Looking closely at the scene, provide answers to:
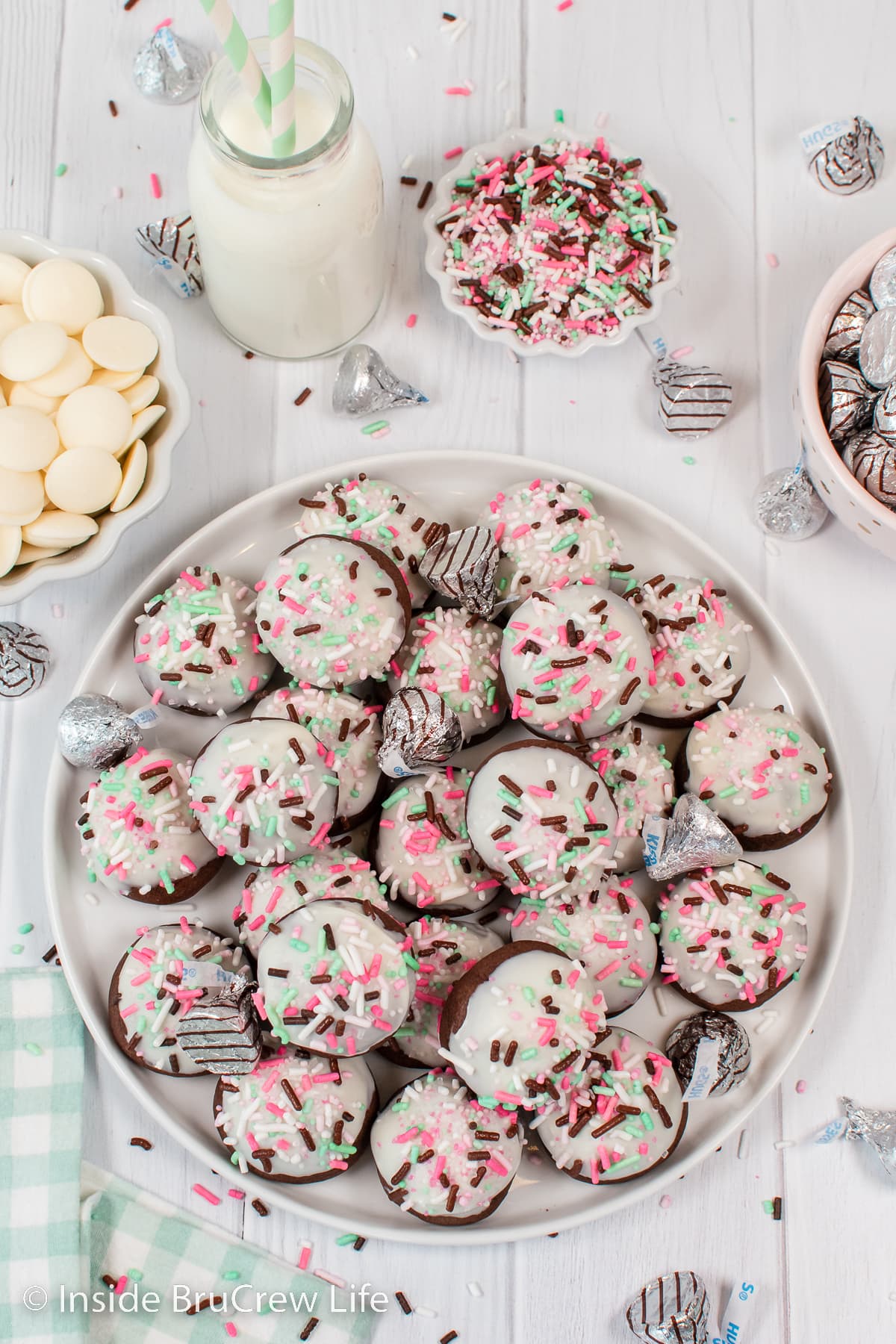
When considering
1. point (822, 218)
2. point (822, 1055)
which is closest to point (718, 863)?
point (822, 1055)

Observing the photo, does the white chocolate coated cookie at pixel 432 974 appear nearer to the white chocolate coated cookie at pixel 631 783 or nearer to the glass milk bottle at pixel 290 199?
the white chocolate coated cookie at pixel 631 783

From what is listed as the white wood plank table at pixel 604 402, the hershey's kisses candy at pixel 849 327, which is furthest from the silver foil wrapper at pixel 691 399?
the hershey's kisses candy at pixel 849 327

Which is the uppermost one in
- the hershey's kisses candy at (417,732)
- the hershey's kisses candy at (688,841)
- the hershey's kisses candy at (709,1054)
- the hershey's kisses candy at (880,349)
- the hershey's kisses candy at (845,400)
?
the hershey's kisses candy at (880,349)

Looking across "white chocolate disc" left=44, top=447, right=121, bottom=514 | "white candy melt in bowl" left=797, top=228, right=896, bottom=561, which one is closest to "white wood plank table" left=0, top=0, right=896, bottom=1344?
"white candy melt in bowl" left=797, top=228, right=896, bottom=561

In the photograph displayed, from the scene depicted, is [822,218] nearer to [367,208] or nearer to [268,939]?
[367,208]

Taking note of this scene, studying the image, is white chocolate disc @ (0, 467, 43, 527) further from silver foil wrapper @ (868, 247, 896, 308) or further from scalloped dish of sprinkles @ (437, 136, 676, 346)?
silver foil wrapper @ (868, 247, 896, 308)

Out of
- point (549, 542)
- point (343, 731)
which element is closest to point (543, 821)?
point (343, 731)
